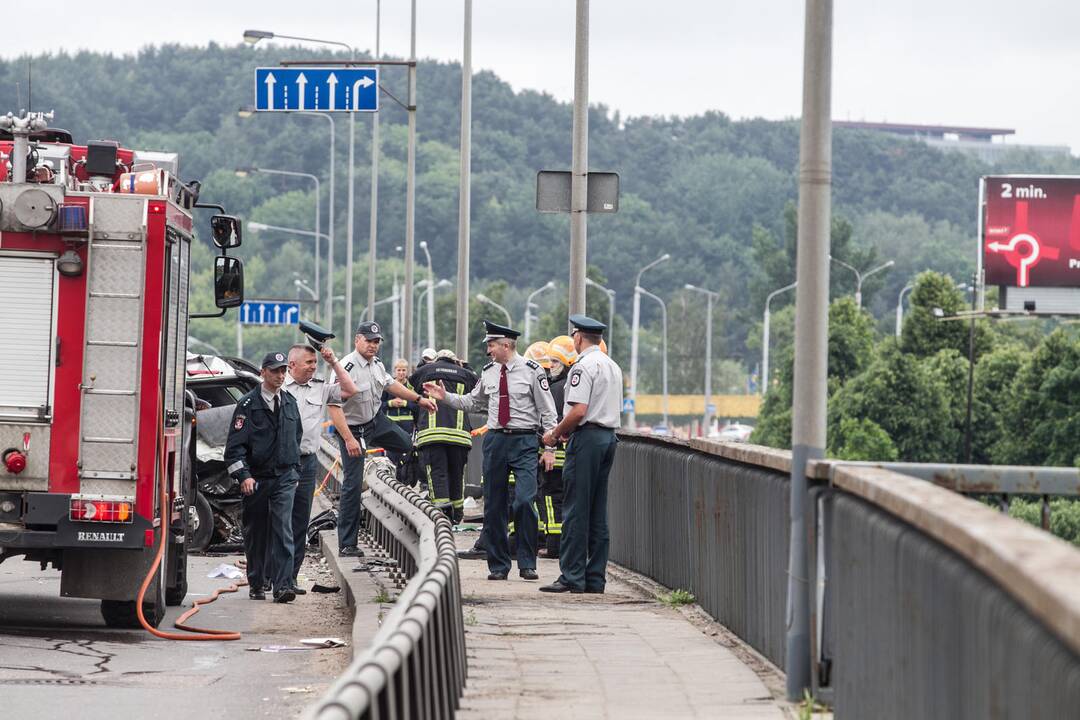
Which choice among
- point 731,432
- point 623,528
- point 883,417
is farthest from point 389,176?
point 623,528

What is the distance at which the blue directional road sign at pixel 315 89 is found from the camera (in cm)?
2798

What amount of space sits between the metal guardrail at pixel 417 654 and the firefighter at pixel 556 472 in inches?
148

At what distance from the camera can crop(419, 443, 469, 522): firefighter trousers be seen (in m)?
17.8

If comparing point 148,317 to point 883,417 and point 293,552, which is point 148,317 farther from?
point 883,417

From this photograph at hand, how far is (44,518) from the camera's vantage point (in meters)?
12.0

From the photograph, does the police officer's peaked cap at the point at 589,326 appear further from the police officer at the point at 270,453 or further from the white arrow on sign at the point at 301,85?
the white arrow on sign at the point at 301,85

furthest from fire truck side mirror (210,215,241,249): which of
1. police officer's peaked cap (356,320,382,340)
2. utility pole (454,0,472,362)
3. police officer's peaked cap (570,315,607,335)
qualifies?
utility pole (454,0,472,362)

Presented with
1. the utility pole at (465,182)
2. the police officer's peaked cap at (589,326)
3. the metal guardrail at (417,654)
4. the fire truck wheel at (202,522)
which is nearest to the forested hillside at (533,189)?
the utility pole at (465,182)

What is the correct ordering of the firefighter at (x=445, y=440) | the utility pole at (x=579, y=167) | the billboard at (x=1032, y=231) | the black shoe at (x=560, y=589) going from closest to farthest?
1. the black shoe at (x=560, y=589)
2. the firefighter at (x=445, y=440)
3. the utility pole at (x=579, y=167)
4. the billboard at (x=1032, y=231)

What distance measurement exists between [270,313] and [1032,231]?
24790 mm

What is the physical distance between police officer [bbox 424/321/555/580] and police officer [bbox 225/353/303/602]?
4.64 ft

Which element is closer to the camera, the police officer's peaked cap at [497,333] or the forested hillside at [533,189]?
the police officer's peaked cap at [497,333]

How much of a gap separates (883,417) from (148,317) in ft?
243

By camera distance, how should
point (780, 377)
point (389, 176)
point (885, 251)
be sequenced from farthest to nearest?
point (885, 251) < point (389, 176) < point (780, 377)
